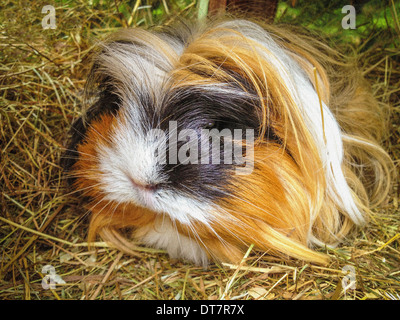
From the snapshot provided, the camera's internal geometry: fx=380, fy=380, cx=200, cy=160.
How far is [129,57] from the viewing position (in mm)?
1246

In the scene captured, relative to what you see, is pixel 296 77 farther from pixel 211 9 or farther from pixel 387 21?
pixel 387 21

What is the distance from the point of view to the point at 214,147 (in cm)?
115

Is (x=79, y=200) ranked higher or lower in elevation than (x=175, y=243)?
higher

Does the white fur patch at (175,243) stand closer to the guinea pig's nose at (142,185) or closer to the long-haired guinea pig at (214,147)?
the long-haired guinea pig at (214,147)

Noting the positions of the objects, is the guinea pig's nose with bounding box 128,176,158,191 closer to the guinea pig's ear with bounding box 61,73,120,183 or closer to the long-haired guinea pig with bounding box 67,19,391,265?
the long-haired guinea pig with bounding box 67,19,391,265

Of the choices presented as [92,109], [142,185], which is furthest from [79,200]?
[142,185]

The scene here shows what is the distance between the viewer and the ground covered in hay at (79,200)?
125 cm

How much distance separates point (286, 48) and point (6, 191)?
123cm

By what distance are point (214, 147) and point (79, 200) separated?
67cm

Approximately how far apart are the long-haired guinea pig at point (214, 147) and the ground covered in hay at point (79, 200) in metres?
0.08

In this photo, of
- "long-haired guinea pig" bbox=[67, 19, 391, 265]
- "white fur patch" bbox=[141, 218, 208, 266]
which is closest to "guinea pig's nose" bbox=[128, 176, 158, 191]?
"long-haired guinea pig" bbox=[67, 19, 391, 265]

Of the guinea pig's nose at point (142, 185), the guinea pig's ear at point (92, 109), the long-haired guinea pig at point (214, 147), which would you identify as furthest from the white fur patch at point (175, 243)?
the guinea pig's ear at point (92, 109)

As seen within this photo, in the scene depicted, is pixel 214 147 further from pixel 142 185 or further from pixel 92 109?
pixel 92 109

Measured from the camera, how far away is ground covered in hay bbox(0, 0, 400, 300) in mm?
1252
